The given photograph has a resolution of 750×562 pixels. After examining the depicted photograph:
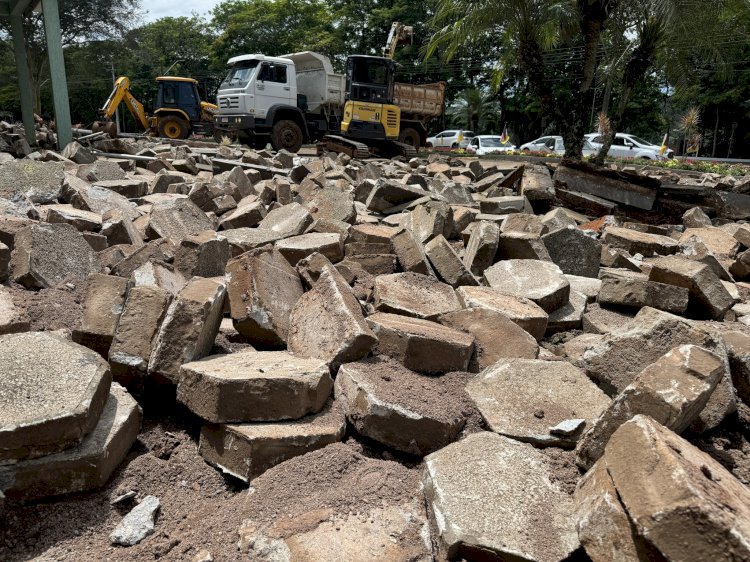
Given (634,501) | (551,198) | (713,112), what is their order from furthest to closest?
(713,112), (551,198), (634,501)

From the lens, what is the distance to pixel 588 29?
11.1 meters

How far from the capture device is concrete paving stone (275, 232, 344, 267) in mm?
3715

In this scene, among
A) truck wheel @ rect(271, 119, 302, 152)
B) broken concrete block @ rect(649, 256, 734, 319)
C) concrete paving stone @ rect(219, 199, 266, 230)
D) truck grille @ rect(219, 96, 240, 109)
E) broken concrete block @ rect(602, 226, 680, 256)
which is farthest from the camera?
truck wheel @ rect(271, 119, 302, 152)

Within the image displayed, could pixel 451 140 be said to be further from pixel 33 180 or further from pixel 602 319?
pixel 602 319

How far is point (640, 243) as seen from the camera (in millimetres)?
4773

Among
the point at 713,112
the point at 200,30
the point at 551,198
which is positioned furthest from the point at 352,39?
the point at 551,198

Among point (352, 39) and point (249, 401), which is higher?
point (352, 39)

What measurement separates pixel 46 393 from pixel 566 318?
264cm

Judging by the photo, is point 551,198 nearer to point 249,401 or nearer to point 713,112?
point 249,401

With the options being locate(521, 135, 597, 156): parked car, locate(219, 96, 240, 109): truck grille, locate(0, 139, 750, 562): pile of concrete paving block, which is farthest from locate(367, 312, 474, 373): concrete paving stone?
locate(521, 135, 597, 156): parked car

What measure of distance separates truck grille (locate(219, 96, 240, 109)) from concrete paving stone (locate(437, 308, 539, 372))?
1340 centimetres

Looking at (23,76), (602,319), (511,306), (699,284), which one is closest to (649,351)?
(511,306)

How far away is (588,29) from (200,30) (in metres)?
39.5

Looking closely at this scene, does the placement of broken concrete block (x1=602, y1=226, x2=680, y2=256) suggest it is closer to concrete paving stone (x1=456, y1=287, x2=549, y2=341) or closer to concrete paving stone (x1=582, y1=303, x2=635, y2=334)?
concrete paving stone (x1=582, y1=303, x2=635, y2=334)
